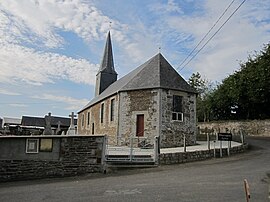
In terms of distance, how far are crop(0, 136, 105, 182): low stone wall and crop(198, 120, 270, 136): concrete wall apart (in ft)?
71.4

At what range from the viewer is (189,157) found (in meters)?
14.7

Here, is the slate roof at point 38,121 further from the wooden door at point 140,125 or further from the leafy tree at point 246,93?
the wooden door at point 140,125

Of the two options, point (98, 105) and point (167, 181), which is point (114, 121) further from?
point (167, 181)

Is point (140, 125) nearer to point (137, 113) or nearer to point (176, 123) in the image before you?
point (137, 113)

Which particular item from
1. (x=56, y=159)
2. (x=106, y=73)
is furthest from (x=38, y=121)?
(x=56, y=159)

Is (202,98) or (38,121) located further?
(38,121)

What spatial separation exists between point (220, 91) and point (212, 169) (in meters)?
27.5

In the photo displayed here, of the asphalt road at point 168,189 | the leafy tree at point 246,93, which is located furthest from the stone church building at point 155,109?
the leafy tree at point 246,93

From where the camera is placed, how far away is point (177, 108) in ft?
69.4

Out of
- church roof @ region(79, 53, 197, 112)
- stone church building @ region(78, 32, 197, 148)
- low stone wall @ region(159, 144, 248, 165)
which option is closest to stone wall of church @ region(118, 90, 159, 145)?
stone church building @ region(78, 32, 197, 148)

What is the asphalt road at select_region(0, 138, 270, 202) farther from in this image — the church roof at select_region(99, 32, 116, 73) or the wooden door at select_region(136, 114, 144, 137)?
the church roof at select_region(99, 32, 116, 73)

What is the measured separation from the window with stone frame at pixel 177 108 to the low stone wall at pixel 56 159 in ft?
30.1

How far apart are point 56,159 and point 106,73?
27853 millimetres

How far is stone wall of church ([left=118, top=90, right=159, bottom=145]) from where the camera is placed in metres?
20.2
